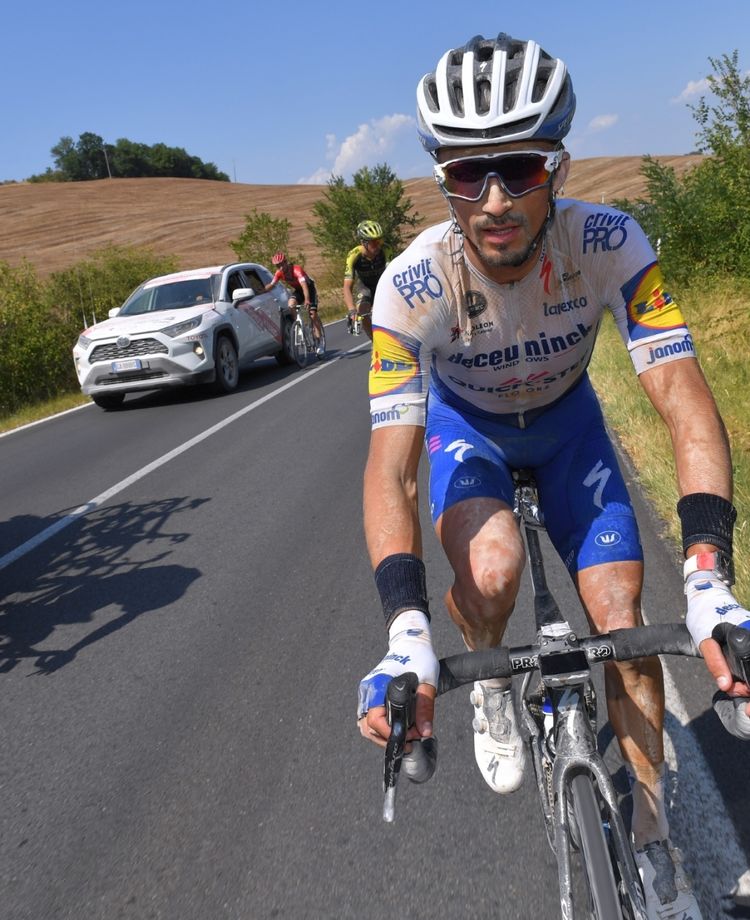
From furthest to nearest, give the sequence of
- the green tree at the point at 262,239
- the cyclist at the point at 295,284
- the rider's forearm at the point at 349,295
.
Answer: the green tree at the point at 262,239, the cyclist at the point at 295,284, the rider's forearm at the point at 349,295

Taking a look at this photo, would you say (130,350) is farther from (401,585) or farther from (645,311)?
(401,585)

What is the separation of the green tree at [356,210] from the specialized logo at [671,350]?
45506 millimetres

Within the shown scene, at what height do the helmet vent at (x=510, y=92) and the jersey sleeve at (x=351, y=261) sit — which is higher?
the helmet vent at (x=510, y=92)

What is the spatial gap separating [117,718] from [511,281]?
2.66 meters

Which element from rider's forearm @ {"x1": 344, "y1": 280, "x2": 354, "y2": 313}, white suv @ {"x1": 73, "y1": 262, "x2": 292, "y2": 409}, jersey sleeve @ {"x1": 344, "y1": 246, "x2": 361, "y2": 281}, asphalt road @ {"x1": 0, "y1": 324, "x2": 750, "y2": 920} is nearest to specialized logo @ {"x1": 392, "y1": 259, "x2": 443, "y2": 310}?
asphalt road @ {"x1": 0, "y1": 324, "x2": 750, "y2": 920}

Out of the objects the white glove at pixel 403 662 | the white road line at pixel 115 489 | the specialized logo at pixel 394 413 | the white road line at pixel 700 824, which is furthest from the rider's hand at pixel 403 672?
the white road line at pixel 115 489

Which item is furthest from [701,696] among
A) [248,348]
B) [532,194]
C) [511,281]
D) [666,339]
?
[248,348]

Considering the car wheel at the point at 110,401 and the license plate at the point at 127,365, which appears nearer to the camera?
the license plate at the point at 127,365

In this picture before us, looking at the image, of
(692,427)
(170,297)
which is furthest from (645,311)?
(170,297)

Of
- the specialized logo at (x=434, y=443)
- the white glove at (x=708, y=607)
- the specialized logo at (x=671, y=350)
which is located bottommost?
the white glove at (x=708, y=607)

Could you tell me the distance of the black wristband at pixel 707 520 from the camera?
2029 mm

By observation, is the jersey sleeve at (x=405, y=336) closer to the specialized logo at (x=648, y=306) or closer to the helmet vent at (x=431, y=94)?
the helmet vent at (x=431, y=94)

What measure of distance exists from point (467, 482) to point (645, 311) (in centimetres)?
72

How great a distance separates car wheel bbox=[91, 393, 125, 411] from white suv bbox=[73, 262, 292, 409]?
16 mm
